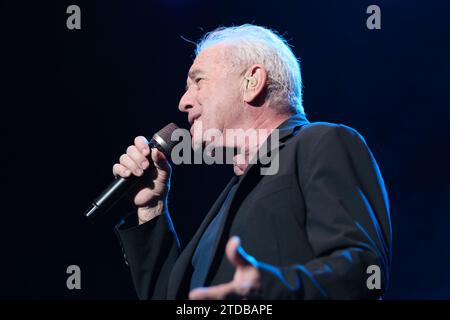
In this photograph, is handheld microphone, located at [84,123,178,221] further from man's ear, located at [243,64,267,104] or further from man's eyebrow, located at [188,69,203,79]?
man's ear, located at [243,64,267,104]

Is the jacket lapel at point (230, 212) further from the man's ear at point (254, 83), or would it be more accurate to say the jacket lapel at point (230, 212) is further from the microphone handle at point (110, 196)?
the microphone handle at point (110, 196)

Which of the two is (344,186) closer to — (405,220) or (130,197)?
(130,197)

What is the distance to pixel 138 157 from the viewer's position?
1.87 meters

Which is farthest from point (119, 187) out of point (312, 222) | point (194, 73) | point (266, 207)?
point (312, 222)

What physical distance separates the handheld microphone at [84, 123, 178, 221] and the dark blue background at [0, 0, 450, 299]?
1.17 metres

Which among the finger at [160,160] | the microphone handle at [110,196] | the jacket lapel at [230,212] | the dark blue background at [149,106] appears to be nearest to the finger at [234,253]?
the jacket lapel at [230,212]

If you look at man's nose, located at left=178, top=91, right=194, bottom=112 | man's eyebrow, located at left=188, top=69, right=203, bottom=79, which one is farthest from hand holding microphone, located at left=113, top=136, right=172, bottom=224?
man's eyebrow, located at left=188, top=69, right=203, bottom=79

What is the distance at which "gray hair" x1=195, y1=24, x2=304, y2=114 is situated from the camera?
1.88 m

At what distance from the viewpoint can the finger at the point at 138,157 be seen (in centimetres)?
187

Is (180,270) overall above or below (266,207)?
below

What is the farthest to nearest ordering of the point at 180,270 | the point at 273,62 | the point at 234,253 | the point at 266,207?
the point at 273,62
the point at 180,270
the point at 266,207
the point at 234,253

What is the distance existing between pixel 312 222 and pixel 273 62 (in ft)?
2.70

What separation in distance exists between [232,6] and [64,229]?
165cm

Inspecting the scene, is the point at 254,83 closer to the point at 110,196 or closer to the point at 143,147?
the point at 143,147
